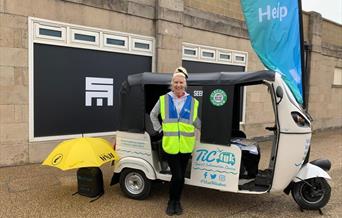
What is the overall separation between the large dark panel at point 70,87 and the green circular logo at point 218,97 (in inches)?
100

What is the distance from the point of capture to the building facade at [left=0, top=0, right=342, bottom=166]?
6.72 m

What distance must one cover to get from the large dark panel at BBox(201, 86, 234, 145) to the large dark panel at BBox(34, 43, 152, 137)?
2434 mm

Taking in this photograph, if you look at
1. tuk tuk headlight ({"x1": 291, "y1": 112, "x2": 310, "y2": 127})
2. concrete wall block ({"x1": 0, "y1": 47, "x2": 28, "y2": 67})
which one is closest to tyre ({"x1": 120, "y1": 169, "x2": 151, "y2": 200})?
tuk tuk headlight ({"x1": 291, "y1": 112, "x2": 310, "y2": 127})

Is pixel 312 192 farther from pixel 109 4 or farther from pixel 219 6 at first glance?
pixel 219 6

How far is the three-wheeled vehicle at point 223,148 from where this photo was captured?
456 cm

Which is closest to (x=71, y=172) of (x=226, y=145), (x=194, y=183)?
(x=194, y=183)

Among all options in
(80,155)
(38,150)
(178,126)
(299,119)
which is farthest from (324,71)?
(80,155)

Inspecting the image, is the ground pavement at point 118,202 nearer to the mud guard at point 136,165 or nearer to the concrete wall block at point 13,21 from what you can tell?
the mud guard at point 136,165

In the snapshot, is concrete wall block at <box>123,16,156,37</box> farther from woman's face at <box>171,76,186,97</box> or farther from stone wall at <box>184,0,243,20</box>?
woman's face at <box>171,76,186,97</box>

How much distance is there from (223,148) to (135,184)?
144cm

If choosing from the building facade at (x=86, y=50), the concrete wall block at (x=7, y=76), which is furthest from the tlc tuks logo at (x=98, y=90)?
Answer: the concrete wall block at (x=7, y=76)

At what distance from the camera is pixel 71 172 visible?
659cm

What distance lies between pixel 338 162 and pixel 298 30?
4.23 metres

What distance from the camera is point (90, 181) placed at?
5.16 m
